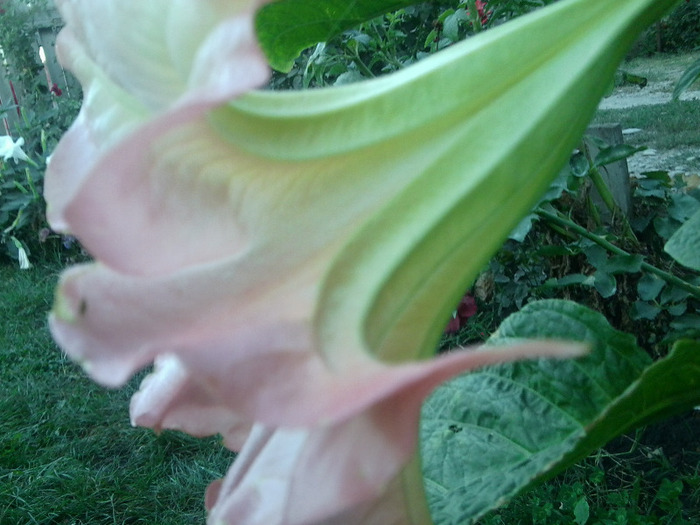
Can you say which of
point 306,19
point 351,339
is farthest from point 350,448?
point 306,19

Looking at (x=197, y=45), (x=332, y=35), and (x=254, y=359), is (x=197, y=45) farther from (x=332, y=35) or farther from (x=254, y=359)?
(x=332, y=35)

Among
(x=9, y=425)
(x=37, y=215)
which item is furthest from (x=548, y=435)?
(x=37, y=215)

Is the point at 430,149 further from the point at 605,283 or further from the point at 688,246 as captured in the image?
the point at 605,283

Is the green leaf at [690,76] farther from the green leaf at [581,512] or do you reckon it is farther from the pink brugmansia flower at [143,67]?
the green leaf at [581,512]

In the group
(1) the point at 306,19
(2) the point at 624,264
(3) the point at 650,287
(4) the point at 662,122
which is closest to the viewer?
(1) the point at 306,19

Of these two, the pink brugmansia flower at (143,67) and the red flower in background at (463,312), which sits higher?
the pink brugmansia flower at (143,67)

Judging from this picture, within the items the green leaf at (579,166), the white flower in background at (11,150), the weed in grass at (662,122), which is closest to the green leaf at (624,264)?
the green leaf at (579,166)
